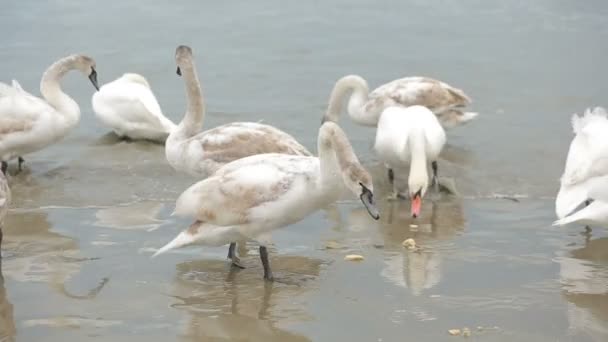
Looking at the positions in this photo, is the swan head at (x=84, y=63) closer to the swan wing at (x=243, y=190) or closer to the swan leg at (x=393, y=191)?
the swan leg at (x=393, y=191)

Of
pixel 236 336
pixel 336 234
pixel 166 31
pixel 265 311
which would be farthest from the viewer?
pixel 166 31

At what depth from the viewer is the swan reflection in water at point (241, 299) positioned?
6.14 metres

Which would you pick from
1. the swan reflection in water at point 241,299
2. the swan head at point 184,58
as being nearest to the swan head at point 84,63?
the swan head at point 184,58

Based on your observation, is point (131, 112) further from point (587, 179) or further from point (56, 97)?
point (587, 179)

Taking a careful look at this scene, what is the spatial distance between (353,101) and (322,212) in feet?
8.88

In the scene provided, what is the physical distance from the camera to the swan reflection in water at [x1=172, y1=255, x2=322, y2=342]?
6.14 metres

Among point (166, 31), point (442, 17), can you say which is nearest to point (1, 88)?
point (166, 31)

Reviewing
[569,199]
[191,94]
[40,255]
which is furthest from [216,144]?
[569,199]

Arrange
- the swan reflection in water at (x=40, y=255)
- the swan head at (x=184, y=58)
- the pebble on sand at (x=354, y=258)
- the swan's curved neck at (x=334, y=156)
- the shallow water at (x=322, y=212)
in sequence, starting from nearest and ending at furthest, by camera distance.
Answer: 1. the shallow water at (x=322, y=212)
2. the swan's curved neck at (x=334, y=156)
3. the swan reflection in water at (x=40, y=255)
4. the pebble on sand at (x=354, y=258)
5. the swan head at (x=184, y=58)

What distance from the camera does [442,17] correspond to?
1764 centimetres

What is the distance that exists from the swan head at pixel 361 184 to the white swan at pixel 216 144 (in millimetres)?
1958

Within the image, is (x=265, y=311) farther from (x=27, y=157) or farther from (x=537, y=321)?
(x=27, y=157)

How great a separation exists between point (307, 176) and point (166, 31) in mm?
10766

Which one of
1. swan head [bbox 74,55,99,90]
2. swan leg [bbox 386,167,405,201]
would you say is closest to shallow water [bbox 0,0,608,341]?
swan leg [bbox 386,167,405,201]
